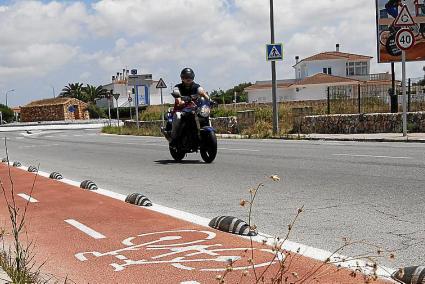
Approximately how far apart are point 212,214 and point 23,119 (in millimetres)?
92804

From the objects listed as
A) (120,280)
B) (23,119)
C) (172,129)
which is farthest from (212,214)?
(23,119)

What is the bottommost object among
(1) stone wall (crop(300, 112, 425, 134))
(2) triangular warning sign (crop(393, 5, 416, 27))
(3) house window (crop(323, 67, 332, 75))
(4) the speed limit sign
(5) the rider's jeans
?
(1) stone wall (crop(300, 112, 425, 134))

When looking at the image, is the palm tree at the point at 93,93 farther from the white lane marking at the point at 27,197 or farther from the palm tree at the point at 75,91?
the white lane marking at the point at 27,197

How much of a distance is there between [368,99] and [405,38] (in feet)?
25.0

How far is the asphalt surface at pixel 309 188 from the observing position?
5.57 metres

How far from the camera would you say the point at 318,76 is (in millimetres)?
68750

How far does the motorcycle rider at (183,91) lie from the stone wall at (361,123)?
11.5 metres

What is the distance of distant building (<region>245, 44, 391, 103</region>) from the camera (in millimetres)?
68125

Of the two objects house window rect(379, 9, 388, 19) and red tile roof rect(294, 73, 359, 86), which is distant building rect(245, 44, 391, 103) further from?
house window rect(379, 9, 388, 19)

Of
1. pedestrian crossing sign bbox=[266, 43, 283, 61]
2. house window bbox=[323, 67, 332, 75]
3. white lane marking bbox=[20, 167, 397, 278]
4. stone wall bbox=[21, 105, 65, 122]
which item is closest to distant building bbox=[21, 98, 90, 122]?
stone wall bbox=[21, 105, 65, 122]

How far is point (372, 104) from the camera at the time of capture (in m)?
25.5

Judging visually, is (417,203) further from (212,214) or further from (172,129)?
(172,129)

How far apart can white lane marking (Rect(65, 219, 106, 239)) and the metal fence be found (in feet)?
63.1

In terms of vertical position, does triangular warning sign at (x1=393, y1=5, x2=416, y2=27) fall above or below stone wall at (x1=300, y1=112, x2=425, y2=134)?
above
